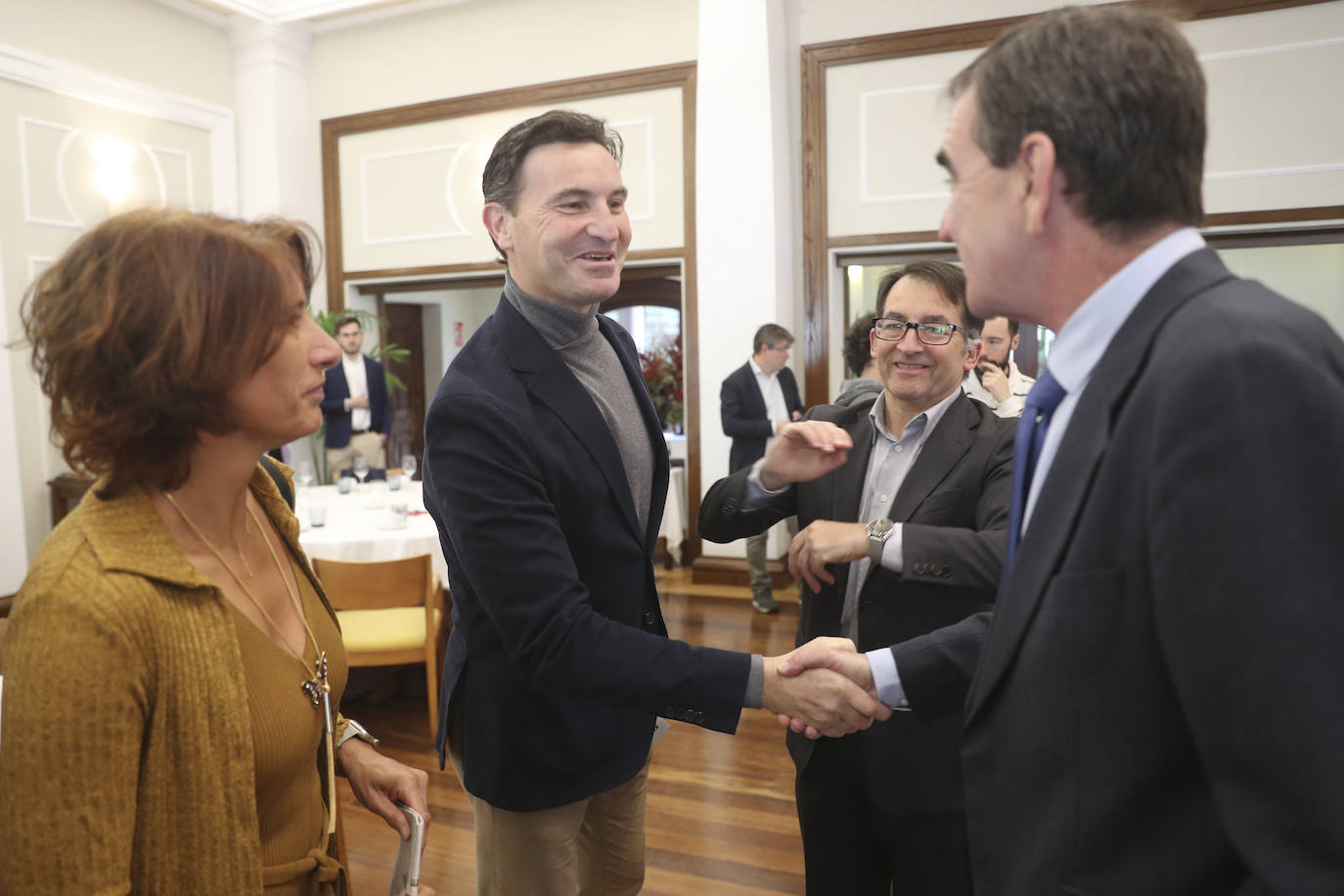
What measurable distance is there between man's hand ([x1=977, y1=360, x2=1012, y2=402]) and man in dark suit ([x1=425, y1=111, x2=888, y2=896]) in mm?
2476

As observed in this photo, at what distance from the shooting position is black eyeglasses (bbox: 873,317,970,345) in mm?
1776

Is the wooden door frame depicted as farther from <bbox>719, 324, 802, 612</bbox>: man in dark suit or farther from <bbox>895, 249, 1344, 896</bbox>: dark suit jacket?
<bbox>895, 249, 1344, 896</bbox>: dark suit jacket

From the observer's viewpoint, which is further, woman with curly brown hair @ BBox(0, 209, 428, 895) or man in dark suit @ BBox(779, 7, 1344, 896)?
woman with curly brown hair @ BBox(0, 209, 428, 895)

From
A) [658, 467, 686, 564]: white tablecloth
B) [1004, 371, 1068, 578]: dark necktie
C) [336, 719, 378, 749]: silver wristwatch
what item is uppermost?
[1004, 371, 1068, 578]: dark necktie

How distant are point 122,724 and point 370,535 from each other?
10.1ft

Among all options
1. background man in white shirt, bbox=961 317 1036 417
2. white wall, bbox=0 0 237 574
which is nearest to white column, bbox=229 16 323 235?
white wall, bbox=0 0 237 574

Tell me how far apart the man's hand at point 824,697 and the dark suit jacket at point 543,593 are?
0.08 metres

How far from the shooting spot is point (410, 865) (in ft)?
3.95

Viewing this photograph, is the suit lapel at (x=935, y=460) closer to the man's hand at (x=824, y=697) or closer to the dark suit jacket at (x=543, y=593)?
the man's hand at (x=824, y=697)

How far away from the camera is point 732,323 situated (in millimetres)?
6109

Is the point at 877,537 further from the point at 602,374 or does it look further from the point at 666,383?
the point at 666,383

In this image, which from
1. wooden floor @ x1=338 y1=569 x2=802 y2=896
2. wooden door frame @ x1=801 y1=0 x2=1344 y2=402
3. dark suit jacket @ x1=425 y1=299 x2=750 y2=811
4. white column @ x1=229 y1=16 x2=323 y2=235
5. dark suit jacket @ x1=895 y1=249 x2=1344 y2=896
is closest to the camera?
dark suit jacket @ x1=895 y1=249 x2=1344 y2=896

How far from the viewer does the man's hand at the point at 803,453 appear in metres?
1.71

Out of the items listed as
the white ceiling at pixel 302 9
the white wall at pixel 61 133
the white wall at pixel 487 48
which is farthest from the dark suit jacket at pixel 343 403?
the white ceiling at pixel 302 9
